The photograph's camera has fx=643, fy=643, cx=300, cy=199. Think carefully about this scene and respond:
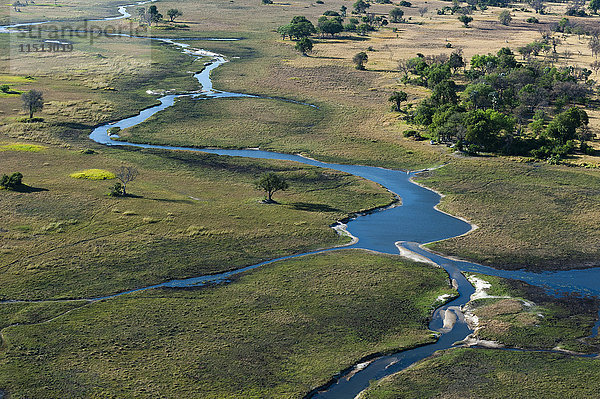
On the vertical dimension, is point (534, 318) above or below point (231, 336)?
above

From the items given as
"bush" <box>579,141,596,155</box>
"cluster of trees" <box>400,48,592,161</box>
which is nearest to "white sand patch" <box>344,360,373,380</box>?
"cluster of trees" <box>400,48,592,161</box>

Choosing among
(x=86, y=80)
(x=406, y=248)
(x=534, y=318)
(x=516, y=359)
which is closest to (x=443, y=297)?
(x=534, y=318)

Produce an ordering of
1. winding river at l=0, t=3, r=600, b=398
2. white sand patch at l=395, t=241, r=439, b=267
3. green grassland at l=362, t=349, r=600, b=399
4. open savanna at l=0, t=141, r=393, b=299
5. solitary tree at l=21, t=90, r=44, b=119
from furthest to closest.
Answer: solitary tree at l=21, t=90, r=44, b=119
white sand patch at l=395, t=241, r=439, b=267
open savanna at l=0, t=141, r=393, b=299
winding river at l=0, t=3, r=600, b=398
green grassland at l=362, t=349, r=600, b=399

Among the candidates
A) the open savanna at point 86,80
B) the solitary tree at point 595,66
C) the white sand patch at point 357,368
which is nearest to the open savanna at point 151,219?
the open savanna at point 86,80

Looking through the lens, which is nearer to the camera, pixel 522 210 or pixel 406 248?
pixel 406 248

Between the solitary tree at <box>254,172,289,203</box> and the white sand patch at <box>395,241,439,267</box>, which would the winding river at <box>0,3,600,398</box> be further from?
the solitary tree at <box>254,172,289,203</box>

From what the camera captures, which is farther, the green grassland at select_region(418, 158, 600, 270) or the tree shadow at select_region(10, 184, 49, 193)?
the tree shadow at select_region(10, 184, 49, 193)

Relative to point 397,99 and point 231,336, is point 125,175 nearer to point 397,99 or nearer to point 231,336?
point 231,336
